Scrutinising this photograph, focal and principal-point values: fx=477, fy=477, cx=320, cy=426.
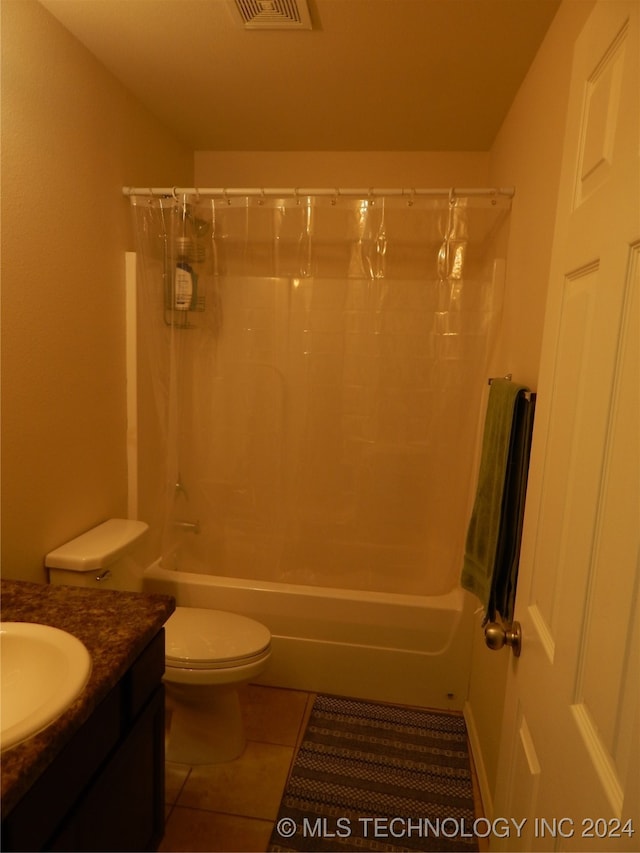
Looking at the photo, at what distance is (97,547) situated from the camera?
65.4 inches

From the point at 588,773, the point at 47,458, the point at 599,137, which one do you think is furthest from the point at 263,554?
the point at 599,137

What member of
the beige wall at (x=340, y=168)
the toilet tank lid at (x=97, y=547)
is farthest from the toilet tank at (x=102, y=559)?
the beige wall at (x=340, y=168)

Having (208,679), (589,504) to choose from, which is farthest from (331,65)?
(208,679)

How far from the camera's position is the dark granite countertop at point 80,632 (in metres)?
0.72

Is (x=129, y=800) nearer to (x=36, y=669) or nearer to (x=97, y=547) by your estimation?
(x=36, y=669)

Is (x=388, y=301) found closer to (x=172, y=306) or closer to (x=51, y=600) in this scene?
(x=172, y=306)

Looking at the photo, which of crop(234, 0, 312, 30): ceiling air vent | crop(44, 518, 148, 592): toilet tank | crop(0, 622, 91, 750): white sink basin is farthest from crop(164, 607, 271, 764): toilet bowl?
crop(234, 0, 312, 30): ceiling air vent

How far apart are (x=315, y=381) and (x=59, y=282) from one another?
3.61ft

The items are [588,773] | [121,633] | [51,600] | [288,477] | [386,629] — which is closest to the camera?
[588,773]

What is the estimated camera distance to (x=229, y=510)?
2316 millimetres

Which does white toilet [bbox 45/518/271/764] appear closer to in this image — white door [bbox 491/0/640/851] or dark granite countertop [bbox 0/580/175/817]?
dark granite countertop [bbox 0/580/175/817]

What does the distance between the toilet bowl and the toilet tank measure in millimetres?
264

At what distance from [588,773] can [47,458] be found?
5.25 feet

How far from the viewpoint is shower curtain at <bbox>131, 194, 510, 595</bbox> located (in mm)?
2023
